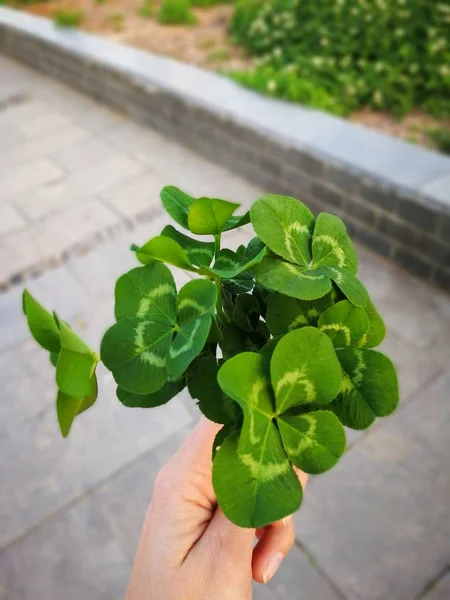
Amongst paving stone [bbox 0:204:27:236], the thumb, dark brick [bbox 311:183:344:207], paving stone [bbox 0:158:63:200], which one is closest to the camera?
the thumb

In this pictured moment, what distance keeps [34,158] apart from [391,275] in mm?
2696

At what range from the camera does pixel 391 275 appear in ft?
8.59

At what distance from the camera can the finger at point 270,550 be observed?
998 mm

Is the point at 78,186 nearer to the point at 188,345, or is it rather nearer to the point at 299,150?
the point at 299,150

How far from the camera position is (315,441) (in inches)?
21.1

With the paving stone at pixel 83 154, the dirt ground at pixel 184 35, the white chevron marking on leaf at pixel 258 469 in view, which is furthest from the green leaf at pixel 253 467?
the paving stone at pixel 83 154

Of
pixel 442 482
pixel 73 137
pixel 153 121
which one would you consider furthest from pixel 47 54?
pixel 442 482

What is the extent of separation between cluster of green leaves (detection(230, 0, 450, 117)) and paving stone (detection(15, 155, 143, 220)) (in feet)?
3.23

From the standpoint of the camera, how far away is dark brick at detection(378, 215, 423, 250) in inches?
97.0

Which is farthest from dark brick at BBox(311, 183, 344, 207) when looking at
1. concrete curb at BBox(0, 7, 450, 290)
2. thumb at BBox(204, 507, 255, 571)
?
thumb at BBox(204, 507, 255, 571)

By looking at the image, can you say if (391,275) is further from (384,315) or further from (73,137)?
(73,137)

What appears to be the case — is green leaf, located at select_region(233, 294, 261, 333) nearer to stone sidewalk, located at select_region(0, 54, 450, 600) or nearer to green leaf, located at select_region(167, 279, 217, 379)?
green leaf, located at select_region(167, 279, 217, 379)

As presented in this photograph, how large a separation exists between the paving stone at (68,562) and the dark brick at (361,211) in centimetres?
178

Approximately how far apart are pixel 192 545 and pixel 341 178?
2135mm
